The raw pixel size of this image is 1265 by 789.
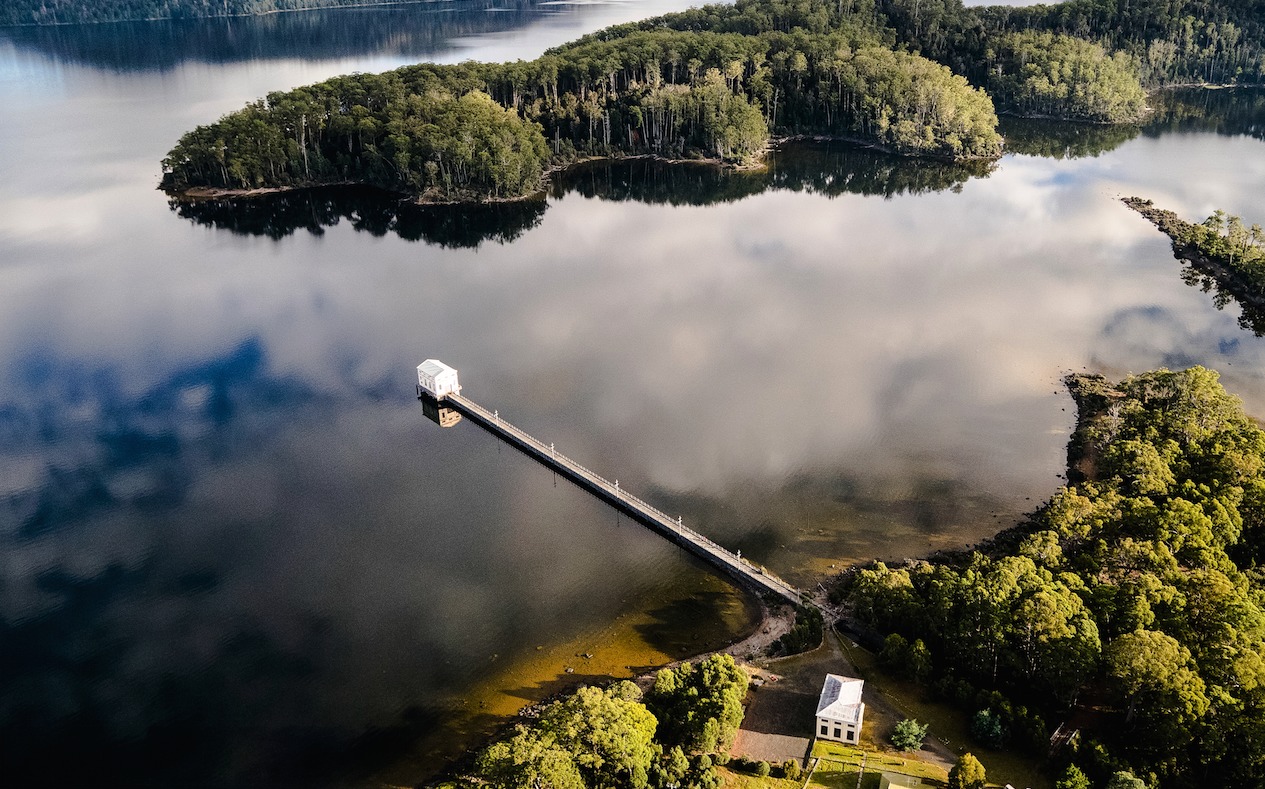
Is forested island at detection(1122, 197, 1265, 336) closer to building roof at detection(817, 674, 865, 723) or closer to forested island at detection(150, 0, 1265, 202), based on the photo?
forested island at detection(150, 0, 1265, 202)

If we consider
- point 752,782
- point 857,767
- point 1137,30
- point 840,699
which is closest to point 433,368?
point 840,699

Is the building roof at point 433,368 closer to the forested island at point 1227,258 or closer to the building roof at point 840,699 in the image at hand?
the building roof at point 840,699

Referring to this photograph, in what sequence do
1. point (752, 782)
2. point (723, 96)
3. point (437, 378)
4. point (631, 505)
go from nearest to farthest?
point (752, 782), point (631, 505), point (437, 378), point (723, 96)

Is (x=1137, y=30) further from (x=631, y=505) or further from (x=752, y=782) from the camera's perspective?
(x=752, y=782)

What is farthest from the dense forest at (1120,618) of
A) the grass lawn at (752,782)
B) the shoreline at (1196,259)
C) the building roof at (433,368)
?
the shoreline at (1196,259)

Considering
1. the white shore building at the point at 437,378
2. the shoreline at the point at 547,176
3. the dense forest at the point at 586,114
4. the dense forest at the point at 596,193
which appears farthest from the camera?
the dense forest at the point at 586,114

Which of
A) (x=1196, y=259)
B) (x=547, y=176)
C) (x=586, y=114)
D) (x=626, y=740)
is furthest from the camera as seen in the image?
(x=586, y=114)
